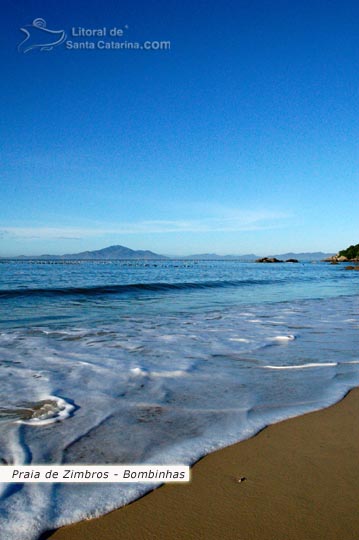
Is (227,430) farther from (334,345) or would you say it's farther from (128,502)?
(334,345)

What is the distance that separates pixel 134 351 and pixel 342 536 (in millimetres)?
4942

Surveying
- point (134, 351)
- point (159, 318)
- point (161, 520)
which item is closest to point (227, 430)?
point (161, 520)

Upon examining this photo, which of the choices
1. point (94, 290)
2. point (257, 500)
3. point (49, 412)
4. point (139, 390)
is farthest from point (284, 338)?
point (94, 290)

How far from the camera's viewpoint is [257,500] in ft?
7.82

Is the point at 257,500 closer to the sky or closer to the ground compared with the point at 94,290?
closer to the sky

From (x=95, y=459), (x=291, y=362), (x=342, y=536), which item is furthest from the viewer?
(x=291, y=362)

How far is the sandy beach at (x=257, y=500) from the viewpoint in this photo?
6.96 ft

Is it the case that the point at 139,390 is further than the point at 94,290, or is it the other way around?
the point at 94,290

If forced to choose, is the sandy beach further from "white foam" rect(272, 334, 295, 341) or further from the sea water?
"white foam" rect(272, 334, 295, 341)

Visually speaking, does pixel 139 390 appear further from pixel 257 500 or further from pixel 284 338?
pixel 284 338

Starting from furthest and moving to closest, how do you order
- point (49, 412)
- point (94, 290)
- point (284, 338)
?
1. point (94, 290)
2. point (284, 338)
3. point (49, 412)

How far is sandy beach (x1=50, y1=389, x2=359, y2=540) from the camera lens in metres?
2.12

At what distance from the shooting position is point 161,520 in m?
2.21

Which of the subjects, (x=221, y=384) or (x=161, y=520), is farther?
(x=221, y=384)
